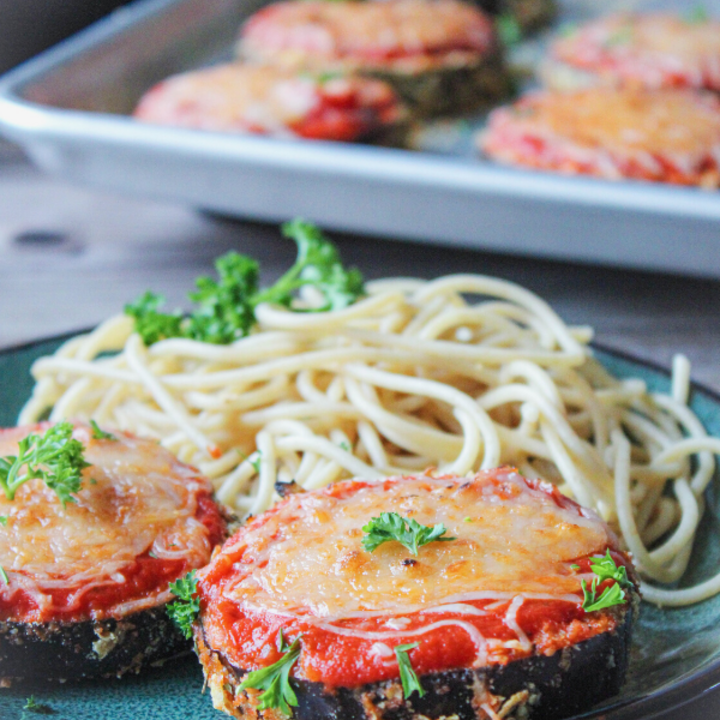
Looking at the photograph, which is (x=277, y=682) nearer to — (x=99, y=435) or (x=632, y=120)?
(x=99, y=435)

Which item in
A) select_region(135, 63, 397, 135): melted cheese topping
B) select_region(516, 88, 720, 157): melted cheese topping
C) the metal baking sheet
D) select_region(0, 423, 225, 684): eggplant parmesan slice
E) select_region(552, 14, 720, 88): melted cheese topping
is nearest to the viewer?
select_region(0, 423, 225, 684): eggplant parmesan slice

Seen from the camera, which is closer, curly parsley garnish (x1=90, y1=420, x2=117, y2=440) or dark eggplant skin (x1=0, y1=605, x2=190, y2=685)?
dark eggplant skin (x1=0, y1=605, x2=190, y2=685)

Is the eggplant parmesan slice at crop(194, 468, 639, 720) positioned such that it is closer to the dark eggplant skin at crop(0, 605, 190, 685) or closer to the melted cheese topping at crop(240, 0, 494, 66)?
the dark eggplant skin at crop(0, 605, 190, 685)

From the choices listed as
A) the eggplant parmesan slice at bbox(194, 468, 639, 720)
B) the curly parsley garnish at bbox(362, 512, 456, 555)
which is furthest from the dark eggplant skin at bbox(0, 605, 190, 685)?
the curly parsley garnish at bbox(362, 512, 456, 555)

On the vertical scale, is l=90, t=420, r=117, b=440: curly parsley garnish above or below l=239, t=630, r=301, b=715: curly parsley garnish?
above

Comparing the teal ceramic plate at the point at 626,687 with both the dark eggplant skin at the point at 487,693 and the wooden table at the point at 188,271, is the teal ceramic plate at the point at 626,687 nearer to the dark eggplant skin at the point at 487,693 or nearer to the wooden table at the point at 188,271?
the dark eggplant skin at the point at 487,693

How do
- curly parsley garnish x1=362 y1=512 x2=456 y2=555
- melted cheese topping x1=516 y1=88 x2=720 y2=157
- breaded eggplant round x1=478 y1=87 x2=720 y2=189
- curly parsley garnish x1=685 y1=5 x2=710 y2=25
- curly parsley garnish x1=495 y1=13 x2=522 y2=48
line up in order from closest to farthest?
1. curly parsley garnish x1=362 y1=512 x2=456 y2=555
2. breaded eggplant round x1=478 y1=87 x2=720 y2=189
3. melted cheese topping x1=516 y1=88 x2=720 y2=157
4. curly parsley garnish x1=685 y1=5 x2=710 y2=25
5. curly parsley garnish x1=495 y1=13 x2=522 y2=48

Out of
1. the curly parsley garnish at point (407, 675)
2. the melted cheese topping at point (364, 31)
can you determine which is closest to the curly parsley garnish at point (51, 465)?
the curly parsley garnish at point (407, 675)
